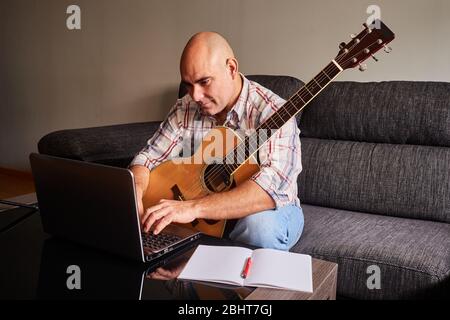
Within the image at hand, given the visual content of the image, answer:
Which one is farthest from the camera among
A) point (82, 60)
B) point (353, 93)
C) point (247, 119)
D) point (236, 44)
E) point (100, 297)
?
point (82, 60)

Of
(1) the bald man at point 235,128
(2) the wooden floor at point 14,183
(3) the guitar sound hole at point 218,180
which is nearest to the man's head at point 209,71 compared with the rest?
(1) the bald man at point 235,128

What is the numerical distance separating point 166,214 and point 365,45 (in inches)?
27.1

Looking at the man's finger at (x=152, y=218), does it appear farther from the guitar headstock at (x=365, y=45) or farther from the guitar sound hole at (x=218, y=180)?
the guitar headstock at (x=365, y=45)

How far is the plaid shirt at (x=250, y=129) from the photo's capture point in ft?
4.09

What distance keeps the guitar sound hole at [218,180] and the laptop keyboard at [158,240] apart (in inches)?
8.9

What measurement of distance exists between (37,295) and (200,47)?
0.79 metres

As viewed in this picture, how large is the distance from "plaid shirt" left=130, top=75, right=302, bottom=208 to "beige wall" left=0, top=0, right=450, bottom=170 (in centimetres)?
75

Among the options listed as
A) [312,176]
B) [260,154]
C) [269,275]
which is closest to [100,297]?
[269,275]

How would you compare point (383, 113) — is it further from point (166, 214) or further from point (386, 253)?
point (166, 214)

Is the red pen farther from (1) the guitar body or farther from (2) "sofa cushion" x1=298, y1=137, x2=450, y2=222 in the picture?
(2) "sofa cushion" x1=298, y1=137, x2=450, y2=222

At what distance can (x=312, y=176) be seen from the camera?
1725mm

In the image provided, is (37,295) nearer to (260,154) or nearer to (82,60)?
(260,154)

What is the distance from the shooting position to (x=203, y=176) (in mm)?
1247

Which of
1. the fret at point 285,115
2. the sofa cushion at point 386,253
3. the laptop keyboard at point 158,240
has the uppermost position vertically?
the fret at point 285,115
